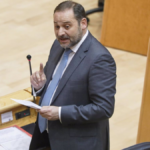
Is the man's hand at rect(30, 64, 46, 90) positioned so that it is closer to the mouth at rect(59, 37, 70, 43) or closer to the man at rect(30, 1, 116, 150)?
the man at rect(30, 1, 116, 150)

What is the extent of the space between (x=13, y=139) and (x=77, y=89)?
483 mm

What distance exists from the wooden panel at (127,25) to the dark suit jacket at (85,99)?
2095mm

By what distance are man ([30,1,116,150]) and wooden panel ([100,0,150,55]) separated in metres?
2.09

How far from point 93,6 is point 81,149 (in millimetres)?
3390

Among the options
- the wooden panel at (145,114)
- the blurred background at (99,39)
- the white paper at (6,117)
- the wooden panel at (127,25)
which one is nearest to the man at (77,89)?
the white paper at (6,117)

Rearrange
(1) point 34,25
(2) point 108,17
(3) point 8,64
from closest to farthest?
(3) point 8,64
(2) point 108,17
(1) point 34,25

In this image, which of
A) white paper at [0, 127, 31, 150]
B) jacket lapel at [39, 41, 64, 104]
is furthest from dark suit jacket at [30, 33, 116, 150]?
white paper at [0, 127, 31, 150]

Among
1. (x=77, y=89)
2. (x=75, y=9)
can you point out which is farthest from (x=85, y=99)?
(x=75, y=9)

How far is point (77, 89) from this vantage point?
1464mm

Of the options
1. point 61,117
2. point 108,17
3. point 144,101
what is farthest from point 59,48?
point 108,17

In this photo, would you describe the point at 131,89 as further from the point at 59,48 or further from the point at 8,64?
the point at 59,48

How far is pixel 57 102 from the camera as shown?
151 centimetres

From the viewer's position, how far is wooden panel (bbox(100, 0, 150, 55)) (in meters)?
3.52

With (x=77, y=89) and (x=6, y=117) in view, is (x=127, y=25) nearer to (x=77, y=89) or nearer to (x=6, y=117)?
(x=6, y=117)
